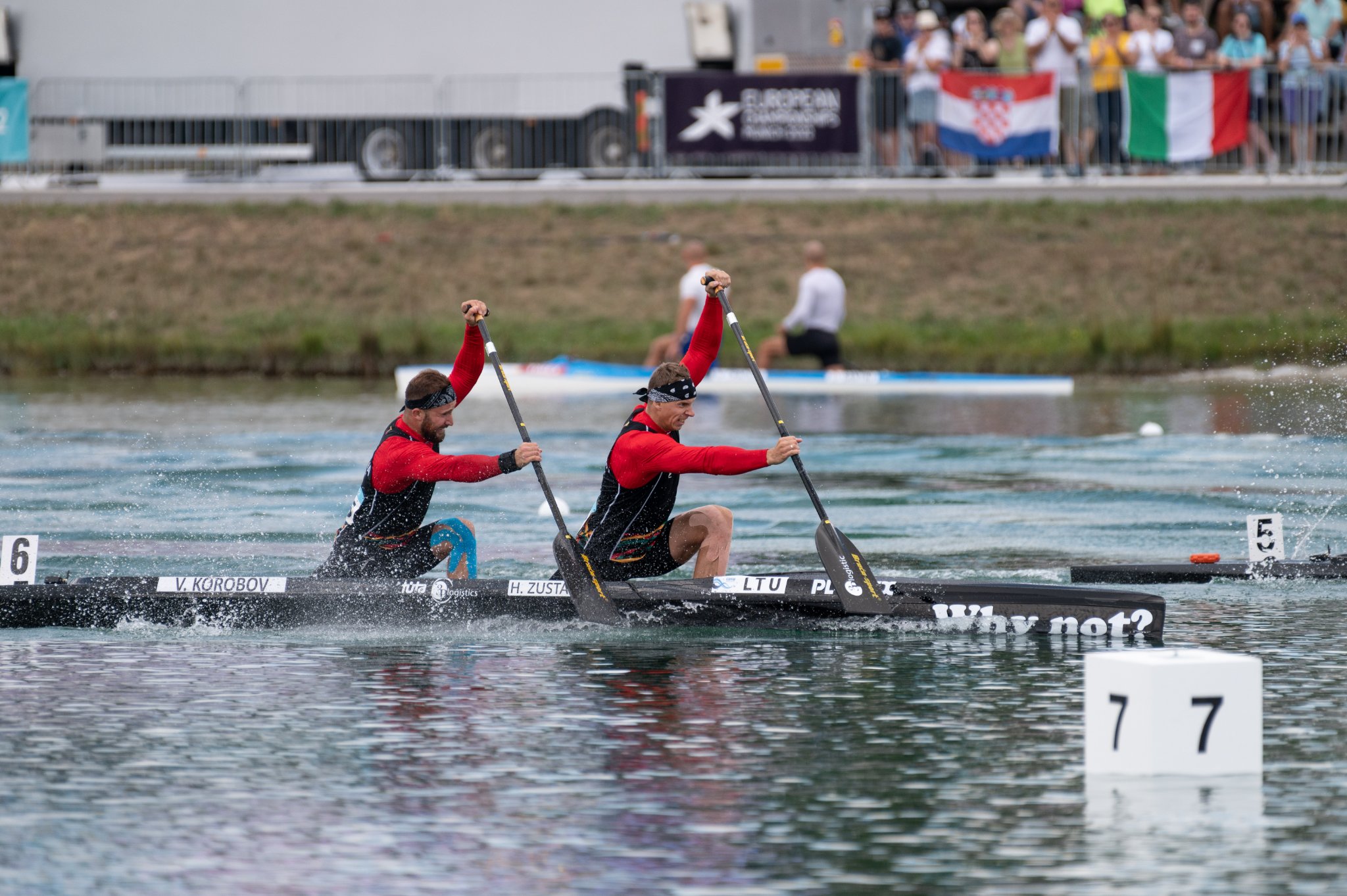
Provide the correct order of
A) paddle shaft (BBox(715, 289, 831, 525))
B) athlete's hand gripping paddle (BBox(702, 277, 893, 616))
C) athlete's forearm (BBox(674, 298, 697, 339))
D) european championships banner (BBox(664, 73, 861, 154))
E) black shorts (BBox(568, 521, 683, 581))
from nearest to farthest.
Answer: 1. athlete's hand gripping paddle (BBox(702, 277, 893, 616))
2. paddle shaft (BBox(715, 289, 831, 525))
3. black shorts (BBox(568, 521, 683, 581))
4. athlete's forearm (BBox(674, 298, 697, 339))
5. european championships banner (BBox(664, 73, 861, 154))

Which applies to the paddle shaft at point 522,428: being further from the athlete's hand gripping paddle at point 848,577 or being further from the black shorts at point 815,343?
the black shorts at point 815,343

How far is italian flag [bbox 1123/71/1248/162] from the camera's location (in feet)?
77.6

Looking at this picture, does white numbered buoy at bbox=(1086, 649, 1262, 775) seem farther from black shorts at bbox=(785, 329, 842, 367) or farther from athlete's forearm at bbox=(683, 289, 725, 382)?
black shorts at bbox=(785, 329, 842, 367)

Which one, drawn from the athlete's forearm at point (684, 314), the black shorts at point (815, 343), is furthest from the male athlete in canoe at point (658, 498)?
the black shorts at point (815, 343)

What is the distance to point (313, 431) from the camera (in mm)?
18156

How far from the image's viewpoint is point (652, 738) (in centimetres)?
704

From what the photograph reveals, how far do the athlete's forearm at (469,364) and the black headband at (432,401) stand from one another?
0.84 meters

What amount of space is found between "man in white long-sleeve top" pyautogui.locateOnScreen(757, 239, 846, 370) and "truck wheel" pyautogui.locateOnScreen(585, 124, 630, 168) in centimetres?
627

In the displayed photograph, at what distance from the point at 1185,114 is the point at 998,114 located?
2.19 m

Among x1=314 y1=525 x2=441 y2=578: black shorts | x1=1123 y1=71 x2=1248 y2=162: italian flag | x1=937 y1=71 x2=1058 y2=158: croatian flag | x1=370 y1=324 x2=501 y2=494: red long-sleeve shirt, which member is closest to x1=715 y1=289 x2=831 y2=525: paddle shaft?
x1=370 y1=324 x2=501 y2=494: red long-sleeve shirt

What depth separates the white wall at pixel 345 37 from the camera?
90.1ft

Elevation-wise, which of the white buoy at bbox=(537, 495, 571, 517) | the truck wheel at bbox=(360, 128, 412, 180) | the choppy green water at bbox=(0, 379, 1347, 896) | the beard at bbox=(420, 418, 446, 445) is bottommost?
the choppy green water at bbox=(0, 379, 1347, 896)

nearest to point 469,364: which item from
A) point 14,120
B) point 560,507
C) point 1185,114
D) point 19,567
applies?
point 19,567

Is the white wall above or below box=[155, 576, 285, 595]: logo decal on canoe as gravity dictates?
above
